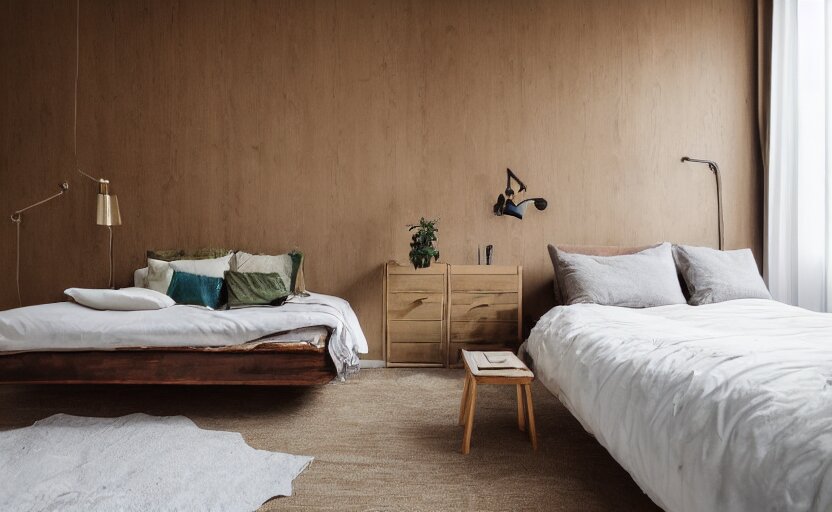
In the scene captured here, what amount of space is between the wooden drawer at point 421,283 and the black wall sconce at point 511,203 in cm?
65

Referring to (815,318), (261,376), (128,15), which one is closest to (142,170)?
(128,15)

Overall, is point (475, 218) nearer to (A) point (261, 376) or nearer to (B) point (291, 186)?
(B) point (291, 186)

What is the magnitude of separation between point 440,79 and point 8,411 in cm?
338

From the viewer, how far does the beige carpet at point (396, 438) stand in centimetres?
163

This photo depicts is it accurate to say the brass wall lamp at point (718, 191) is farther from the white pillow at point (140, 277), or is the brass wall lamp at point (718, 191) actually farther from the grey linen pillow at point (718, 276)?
the white pillow at point (140, 277)

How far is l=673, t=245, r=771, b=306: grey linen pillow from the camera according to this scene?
286 centimetres

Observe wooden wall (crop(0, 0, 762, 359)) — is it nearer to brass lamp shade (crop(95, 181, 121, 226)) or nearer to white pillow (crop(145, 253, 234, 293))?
brass lamp shade (crop(95, 181, 121, 226))

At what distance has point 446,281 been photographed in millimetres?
3367

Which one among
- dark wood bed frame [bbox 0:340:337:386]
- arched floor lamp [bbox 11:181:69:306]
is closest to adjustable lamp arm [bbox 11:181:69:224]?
arched floor lamp [bbox 11:181:69:306]

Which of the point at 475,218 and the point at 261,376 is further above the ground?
the point at 475,218

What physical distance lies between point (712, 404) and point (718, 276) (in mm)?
2100

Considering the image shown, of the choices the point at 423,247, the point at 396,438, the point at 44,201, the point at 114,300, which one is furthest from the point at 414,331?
the point at 44,201

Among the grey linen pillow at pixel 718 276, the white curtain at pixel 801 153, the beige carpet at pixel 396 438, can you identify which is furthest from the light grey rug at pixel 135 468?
the white curtain at pixel 801 153

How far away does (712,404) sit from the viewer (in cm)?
117
